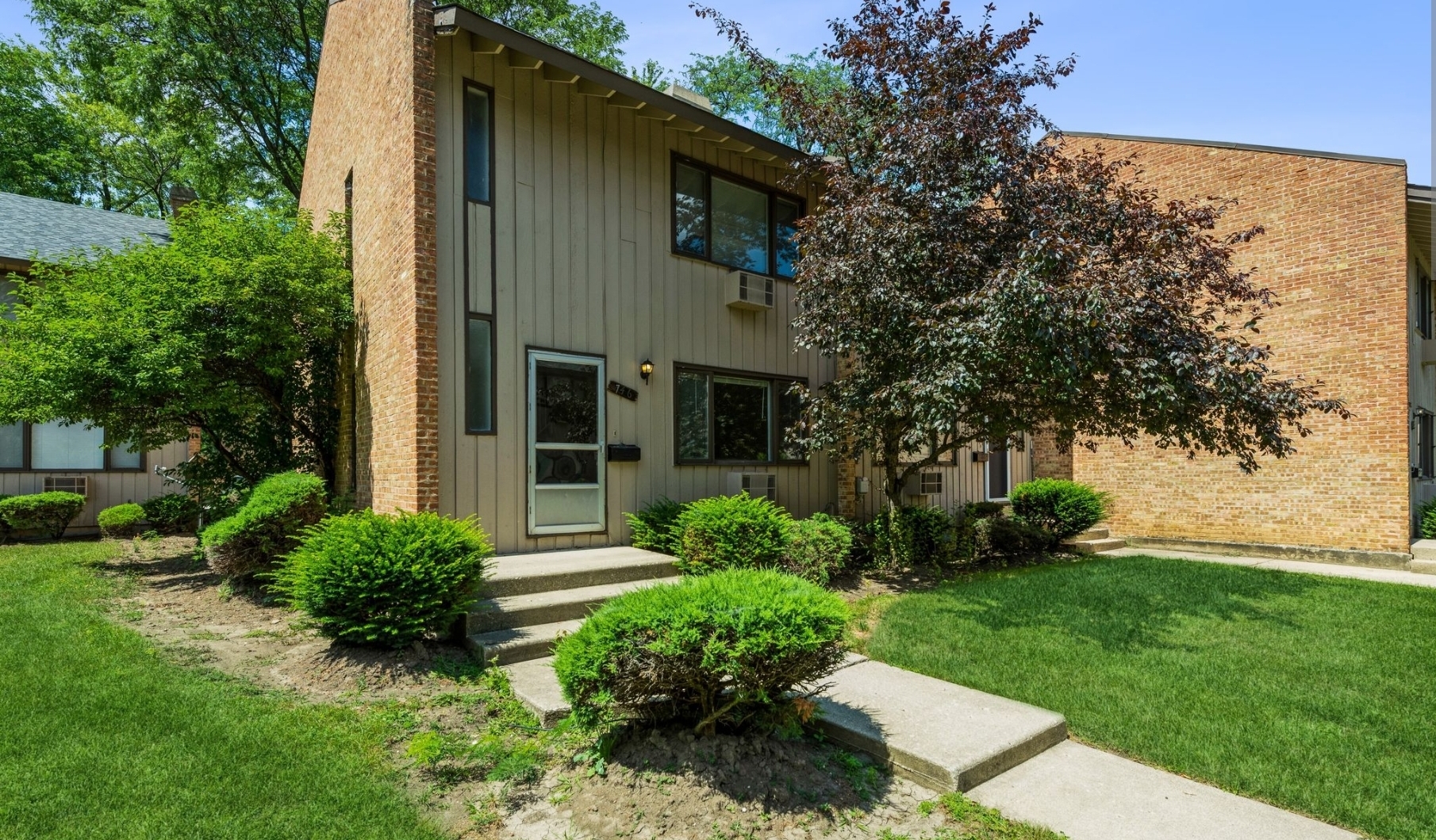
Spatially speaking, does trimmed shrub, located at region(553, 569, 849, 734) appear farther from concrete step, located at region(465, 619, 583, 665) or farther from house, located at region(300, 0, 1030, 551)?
house, located at region(300, 0, 1030, 551)

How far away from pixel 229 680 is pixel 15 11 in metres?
20.6

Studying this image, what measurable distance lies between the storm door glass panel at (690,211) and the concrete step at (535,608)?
4.60 m

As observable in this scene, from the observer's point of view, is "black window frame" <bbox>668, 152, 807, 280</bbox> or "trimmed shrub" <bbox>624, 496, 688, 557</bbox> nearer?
"trimmed shrub" <bbox>624, 496, 688, 557</bbox>

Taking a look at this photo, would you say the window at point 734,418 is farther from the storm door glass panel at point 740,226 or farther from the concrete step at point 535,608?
the concrete step at point 535,608

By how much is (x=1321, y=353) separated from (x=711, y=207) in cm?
901

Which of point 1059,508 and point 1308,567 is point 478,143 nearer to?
point 1059,508

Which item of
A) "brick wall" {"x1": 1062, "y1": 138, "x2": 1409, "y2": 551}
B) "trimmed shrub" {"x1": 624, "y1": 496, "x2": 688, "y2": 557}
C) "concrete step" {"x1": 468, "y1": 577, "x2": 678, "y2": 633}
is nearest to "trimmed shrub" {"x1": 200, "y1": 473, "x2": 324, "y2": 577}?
"concrete step" {"x1": 468, "y1": 577, "x2": 678, "y2": 633}

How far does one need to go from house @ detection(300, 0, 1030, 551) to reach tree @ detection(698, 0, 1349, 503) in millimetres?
1478

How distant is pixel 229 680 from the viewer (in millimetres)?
4605

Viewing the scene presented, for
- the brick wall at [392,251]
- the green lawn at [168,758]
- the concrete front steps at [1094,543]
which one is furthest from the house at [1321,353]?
the green lawn at [168,758]

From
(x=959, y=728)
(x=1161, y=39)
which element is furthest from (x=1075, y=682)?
(x=1161, y=39)

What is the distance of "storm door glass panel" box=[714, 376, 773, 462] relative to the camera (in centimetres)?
913

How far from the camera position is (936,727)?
3.94 m

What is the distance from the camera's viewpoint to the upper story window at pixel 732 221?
907 centimetres
